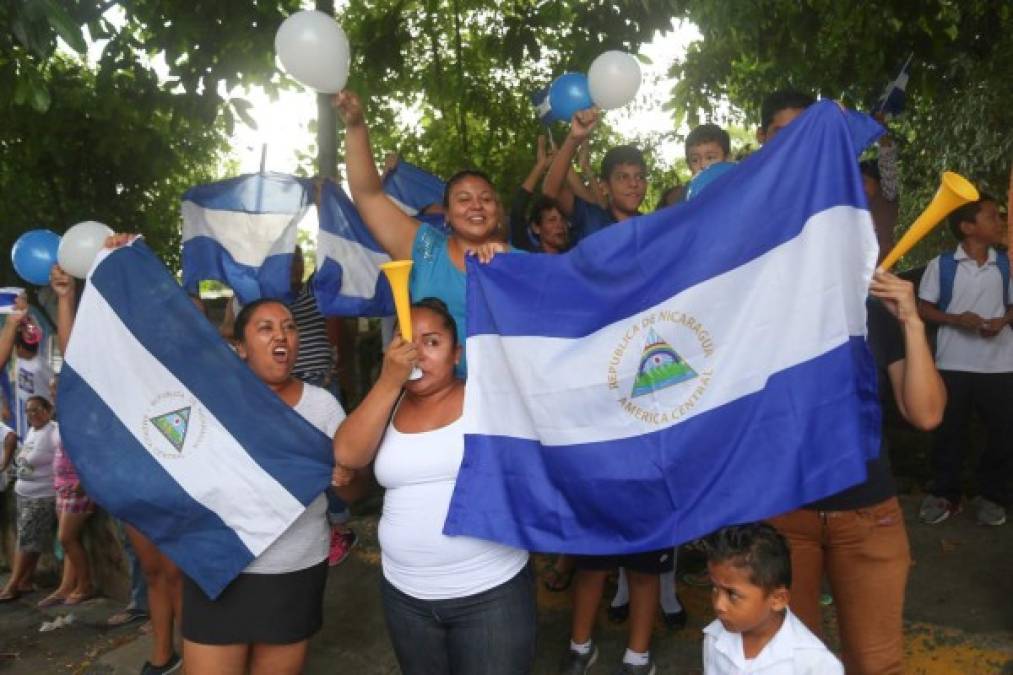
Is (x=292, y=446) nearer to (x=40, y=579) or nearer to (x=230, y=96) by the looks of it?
(x=230, y=96)

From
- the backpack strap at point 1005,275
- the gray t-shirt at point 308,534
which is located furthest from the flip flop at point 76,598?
the backpack strap at point 1005,275

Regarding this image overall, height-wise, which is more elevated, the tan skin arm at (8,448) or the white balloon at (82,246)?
the white balloon at (82,246)

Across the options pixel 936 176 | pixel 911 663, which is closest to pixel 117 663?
pixel 911 663

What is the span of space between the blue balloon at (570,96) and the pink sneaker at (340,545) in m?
2.80

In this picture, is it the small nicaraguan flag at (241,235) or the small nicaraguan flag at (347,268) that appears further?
the small nicaraguan flag at (241,235)

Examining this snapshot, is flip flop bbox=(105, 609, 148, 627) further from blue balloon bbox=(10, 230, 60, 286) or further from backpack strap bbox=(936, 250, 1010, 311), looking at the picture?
backpack strap bbox=(936, 250, 1010, 311)

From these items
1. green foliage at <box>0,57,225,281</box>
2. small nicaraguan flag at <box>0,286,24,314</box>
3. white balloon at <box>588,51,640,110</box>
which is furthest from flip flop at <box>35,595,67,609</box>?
white balloon at <box>588,51,640,110</box>

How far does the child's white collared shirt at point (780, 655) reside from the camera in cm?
236

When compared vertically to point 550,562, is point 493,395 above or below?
above

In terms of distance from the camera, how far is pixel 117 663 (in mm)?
4809

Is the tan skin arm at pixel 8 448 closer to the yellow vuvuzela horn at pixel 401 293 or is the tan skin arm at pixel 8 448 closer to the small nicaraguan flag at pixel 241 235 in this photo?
the small nicaraguan flag at pixel 241 235

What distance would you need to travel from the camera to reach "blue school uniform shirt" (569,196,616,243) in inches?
182

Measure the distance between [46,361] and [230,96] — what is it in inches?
93.4

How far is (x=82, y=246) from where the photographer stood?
350 cm
